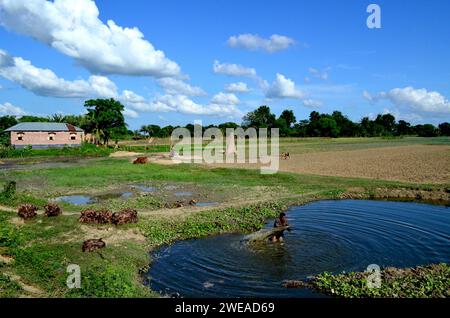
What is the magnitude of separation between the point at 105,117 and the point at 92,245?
2463 inches

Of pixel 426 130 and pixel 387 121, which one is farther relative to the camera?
pixel 387 121

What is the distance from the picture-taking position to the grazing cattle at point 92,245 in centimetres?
1351

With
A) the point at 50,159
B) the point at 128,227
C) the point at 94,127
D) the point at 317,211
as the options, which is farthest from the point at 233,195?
the point at 94,127

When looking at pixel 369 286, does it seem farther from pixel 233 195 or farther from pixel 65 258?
pixel 233 195

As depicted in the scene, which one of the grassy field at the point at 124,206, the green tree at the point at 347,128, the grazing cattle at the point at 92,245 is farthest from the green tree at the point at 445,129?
the grazing cattle at the point at 92,245

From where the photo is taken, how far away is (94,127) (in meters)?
75.7

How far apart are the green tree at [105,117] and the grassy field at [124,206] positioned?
35.4 metres

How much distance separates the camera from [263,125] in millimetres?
139875

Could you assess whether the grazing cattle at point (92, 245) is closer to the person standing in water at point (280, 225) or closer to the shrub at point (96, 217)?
the shrub at point (96, 217)

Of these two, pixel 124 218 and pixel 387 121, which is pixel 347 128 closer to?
pixel 387 121

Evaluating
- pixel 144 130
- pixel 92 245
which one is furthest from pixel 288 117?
pixel 92 245

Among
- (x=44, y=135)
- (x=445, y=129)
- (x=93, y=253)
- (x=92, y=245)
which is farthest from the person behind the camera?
(x=445, y=129)

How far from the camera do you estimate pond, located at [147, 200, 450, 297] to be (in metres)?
11.3
